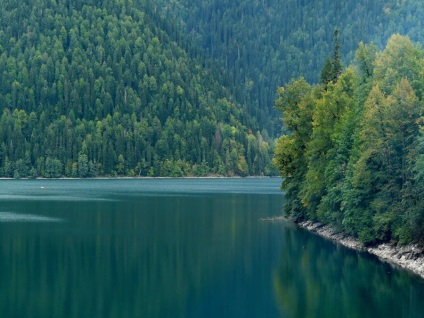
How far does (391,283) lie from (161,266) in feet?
58.6

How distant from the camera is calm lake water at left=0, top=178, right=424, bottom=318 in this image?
45844 mm

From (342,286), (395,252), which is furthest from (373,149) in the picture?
(342,286)

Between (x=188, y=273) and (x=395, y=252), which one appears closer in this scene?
(x=188, y=273)

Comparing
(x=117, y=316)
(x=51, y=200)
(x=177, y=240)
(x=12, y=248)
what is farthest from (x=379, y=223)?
(x=51, y=200)

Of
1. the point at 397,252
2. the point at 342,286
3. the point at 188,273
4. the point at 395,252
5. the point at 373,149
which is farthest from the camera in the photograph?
the point at 373,149

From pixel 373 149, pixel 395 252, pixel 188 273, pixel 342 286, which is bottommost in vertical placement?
pixel 342 286

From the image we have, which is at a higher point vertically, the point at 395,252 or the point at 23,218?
the point at 23,218

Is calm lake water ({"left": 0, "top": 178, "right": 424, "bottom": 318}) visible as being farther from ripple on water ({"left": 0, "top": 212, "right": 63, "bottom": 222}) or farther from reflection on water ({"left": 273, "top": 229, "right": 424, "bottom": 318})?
ripple on water ({"left": 0, "top": 212, "right": 63, "bottom": 222})

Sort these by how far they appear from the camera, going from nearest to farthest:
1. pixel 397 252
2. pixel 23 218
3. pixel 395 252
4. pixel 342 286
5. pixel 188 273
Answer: pixel 342 286, pixel 188 273, pixel 397 252, pixel 395 252, pixel 23 218

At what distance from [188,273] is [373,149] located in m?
19.7

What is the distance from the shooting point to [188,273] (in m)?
56.5

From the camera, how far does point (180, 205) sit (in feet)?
396

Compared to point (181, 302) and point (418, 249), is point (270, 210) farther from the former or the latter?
point (181, 302)

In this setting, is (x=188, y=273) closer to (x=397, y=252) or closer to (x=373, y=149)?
(x=397, y=252)
